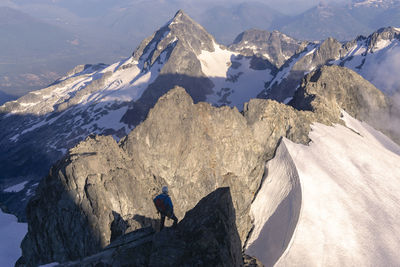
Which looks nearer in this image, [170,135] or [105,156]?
[105,156]

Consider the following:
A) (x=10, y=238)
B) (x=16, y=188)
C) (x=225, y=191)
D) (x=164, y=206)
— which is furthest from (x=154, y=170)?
(x=16, y=188)

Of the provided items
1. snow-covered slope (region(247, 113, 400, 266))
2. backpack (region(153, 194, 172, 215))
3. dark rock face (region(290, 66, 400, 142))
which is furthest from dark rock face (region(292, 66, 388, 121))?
backpack (region(153, 194, 172, 215))

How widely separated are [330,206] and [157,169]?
28127mm

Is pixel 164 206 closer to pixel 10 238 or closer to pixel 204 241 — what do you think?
pixel 204 241

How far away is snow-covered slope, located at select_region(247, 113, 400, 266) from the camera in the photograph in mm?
40250

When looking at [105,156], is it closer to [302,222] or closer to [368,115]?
[302,222]

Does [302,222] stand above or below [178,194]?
below

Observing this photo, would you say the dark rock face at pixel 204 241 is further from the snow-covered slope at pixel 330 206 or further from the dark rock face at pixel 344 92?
the dark rock face at pixel 344 92

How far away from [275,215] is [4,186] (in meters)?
154

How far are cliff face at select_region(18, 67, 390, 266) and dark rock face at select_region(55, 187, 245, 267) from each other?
230 inches

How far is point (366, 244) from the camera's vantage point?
135 ft

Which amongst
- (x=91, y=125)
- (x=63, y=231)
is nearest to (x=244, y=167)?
(x=63, y=231)

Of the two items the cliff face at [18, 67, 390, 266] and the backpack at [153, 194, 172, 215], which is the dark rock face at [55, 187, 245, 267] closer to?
the backpack at [153, 194, 172, 215]

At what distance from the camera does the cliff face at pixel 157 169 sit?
31438mm
